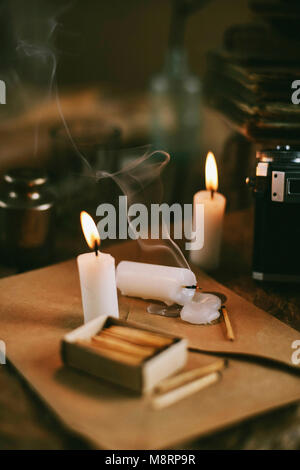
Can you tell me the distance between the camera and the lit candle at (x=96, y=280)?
1.03 m

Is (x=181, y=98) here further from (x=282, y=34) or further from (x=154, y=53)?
(x=282, y=34)

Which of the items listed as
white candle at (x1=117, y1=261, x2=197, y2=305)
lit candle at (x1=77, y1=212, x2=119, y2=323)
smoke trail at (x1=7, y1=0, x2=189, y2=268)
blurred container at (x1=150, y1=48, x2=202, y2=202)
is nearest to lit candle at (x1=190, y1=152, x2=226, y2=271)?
smoke trail at (x1=7, y1=0, x2=189, y2=268)

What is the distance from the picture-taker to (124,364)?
32.8 inches

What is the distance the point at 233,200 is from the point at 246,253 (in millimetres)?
367

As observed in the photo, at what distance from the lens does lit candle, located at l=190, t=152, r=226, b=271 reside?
132 centimetres

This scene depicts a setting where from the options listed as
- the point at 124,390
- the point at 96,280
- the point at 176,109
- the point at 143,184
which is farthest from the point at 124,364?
the point at 176,109

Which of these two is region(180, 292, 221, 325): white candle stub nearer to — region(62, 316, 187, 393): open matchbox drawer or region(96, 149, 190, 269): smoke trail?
region(62, 316, 187, 393): open matchbox drawer

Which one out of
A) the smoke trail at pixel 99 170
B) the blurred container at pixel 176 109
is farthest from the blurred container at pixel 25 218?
the blurred container at pixel 176 109

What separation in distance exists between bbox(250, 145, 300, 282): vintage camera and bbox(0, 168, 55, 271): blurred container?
537 mm

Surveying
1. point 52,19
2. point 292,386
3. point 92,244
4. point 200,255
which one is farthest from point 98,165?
point 52,19

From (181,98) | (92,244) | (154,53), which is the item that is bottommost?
(92,244)

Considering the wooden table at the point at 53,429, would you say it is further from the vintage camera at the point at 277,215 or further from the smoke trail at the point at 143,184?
the smoke trail at the point at 143,184

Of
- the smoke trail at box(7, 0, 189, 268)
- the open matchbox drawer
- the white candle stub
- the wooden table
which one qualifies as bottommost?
the wooden table

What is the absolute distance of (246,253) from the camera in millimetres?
A: 1457
